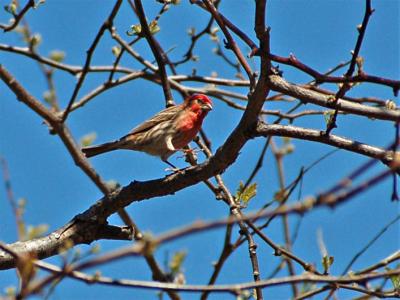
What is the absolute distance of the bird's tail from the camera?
8.79 metres

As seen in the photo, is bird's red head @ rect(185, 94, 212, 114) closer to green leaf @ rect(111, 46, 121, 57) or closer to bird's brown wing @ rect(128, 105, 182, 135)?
bird's brown wing @ rect(128, 105, 182, 135)

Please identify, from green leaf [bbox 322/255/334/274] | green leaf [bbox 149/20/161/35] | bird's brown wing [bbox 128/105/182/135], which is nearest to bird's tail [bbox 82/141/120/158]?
bird's brown wing [bbox 128/105/182/135]

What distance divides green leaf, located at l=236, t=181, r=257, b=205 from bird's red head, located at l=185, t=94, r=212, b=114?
10.2 feet

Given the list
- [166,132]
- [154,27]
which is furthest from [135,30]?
[166,132]

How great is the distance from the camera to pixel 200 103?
29.5 feet

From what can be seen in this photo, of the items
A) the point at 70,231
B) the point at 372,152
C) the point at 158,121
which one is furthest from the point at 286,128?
the point at 158,121

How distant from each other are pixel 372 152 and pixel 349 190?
2.29m

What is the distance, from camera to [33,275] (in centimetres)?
234

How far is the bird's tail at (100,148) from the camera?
8.79 m

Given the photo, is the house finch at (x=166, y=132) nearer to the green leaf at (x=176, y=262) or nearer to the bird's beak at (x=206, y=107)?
the bird's beak at (x=206, y=107)

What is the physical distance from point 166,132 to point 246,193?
330 cm

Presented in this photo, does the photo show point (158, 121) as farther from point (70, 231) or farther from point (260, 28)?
point (260, 28)

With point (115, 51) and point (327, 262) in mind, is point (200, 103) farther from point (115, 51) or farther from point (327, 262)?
point (327, 262)

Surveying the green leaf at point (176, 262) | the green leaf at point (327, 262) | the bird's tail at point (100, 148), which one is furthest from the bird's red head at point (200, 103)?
the green leaf at point (176, 262)
